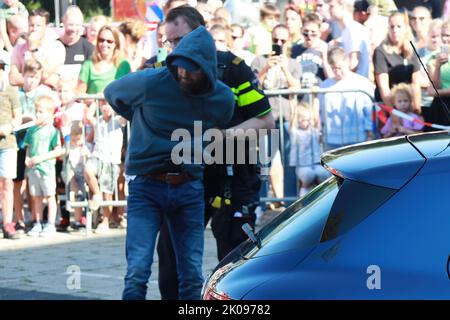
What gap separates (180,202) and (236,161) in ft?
2.09

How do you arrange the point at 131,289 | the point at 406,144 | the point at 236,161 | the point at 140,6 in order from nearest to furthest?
the point at 406,144 < the point at 131,289 < the point at 236,161 < the point at 140,6

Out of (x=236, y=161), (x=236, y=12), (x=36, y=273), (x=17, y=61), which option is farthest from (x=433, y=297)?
(x=236, y=12)

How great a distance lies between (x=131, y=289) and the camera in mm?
6605

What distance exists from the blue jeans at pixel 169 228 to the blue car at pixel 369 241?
7.58 feet

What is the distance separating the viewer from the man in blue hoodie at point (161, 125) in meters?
6.62

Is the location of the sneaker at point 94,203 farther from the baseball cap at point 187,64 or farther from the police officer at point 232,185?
the baseball cap at point 187,64

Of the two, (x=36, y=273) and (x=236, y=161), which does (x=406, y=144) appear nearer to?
(x=236, y=161)

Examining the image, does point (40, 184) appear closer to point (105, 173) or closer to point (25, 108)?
point (105, 173)

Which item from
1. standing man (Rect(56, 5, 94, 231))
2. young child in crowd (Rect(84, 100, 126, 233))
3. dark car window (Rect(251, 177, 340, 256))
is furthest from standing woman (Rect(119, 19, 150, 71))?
dark car window (Rect(251, 177, 340, 256))

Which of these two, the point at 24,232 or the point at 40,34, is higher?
the point at 40,34

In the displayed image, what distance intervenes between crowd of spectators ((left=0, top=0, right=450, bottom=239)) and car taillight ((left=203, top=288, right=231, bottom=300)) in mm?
7175

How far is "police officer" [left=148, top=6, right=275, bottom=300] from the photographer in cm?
725

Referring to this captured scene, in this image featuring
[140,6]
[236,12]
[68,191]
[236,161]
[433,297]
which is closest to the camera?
[433,297]

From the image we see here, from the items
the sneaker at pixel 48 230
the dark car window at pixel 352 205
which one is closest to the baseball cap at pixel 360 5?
the sneaker at pixel 48 230
